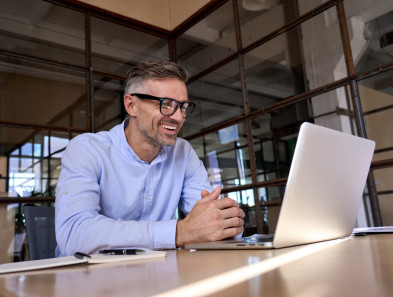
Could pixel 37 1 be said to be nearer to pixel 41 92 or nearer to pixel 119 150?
pixel 41 92

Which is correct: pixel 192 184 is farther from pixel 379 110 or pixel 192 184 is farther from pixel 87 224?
pixel 379 110

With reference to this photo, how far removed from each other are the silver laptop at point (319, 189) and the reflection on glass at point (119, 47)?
2615 mm

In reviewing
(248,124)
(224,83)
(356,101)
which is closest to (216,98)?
(224,83)

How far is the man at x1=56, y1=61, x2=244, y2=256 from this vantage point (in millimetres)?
990

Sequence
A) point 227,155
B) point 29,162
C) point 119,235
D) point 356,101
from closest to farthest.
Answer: point 119,235, point 356,101, point 29,162, point 227,155

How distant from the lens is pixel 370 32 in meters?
2.12

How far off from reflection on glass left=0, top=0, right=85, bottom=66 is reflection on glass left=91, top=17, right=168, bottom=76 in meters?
0.14

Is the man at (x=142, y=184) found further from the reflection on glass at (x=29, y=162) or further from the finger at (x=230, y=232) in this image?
the reflection on glass at (x=29, y=162)

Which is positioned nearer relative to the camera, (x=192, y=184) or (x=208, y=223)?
(x=208, y=223)

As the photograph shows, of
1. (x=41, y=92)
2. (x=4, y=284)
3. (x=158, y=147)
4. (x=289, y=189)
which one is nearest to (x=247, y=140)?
(x=158, y=147)

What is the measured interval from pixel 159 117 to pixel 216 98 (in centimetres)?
166

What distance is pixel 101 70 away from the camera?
314 cm

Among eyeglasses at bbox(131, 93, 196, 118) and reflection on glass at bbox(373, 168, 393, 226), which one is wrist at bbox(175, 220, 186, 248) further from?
reflection on glass at bbox(373, 168, 393, 226)

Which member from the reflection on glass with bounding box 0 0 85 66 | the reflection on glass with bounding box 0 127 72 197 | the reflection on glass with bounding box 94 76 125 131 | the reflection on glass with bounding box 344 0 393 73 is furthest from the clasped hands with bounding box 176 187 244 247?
the reflection on glass with bounding box 0 0 85 66
